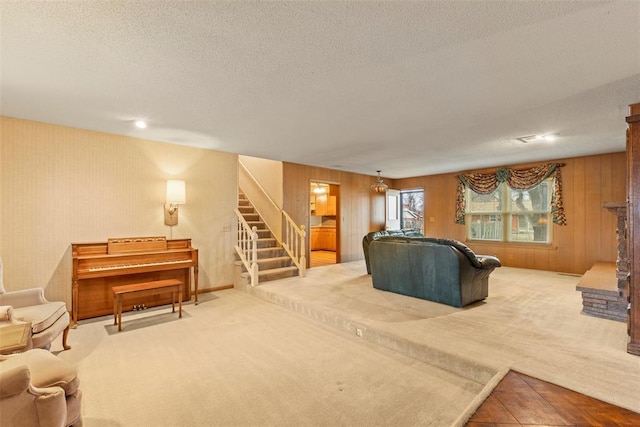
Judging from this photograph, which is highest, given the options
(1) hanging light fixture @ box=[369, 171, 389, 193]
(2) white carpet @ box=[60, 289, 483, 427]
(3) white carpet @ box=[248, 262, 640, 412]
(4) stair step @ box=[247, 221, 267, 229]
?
(1) hanging light fixture @ box=[369, 171, 389, 193]

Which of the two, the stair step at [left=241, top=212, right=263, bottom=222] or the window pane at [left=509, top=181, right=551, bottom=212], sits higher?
the window pane at [left=509, top=181, right=551, bottom=212]

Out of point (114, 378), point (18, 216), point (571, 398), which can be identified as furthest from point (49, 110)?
point (571, 398)

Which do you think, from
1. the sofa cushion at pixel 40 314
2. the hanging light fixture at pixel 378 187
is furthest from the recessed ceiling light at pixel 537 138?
the sofa cushion at pixel 40 314

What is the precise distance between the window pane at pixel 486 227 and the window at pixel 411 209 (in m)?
1.79

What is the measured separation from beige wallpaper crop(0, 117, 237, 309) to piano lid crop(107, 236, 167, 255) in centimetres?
23

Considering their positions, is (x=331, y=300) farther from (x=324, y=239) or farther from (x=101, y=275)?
(x=324, y=239)

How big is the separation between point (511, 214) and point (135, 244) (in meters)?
7.51

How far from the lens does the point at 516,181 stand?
6410 mm

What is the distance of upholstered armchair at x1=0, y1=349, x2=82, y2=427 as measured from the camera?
1215 millimetres

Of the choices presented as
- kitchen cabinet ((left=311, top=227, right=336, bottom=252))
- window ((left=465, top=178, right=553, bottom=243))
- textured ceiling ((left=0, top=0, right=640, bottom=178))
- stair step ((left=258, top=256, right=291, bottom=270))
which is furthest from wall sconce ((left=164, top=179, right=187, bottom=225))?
window ((left=465, top=178, right=553, bottom=243))

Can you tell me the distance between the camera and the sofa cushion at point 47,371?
1.46 metres

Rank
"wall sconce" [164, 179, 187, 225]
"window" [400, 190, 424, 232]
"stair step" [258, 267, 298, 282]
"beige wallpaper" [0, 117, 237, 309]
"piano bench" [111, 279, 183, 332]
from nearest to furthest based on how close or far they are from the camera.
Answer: "piano bench" [111, 279, 183, 332] < "beige wallpaper" [0, 117, 237, 309] < "wall sconce" [164, 179, 187, 225] < "stair step" [258, 267, 298, 282] < "window" [400, 190, 424, 232]

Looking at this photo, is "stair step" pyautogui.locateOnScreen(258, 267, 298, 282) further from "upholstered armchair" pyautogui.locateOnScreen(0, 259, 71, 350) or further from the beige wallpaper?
"upholstered armchair" pyautogui.locateOnScreen(0, 259, 71, 350)

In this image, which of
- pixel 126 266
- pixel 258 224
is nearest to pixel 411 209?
pixel 258 224
